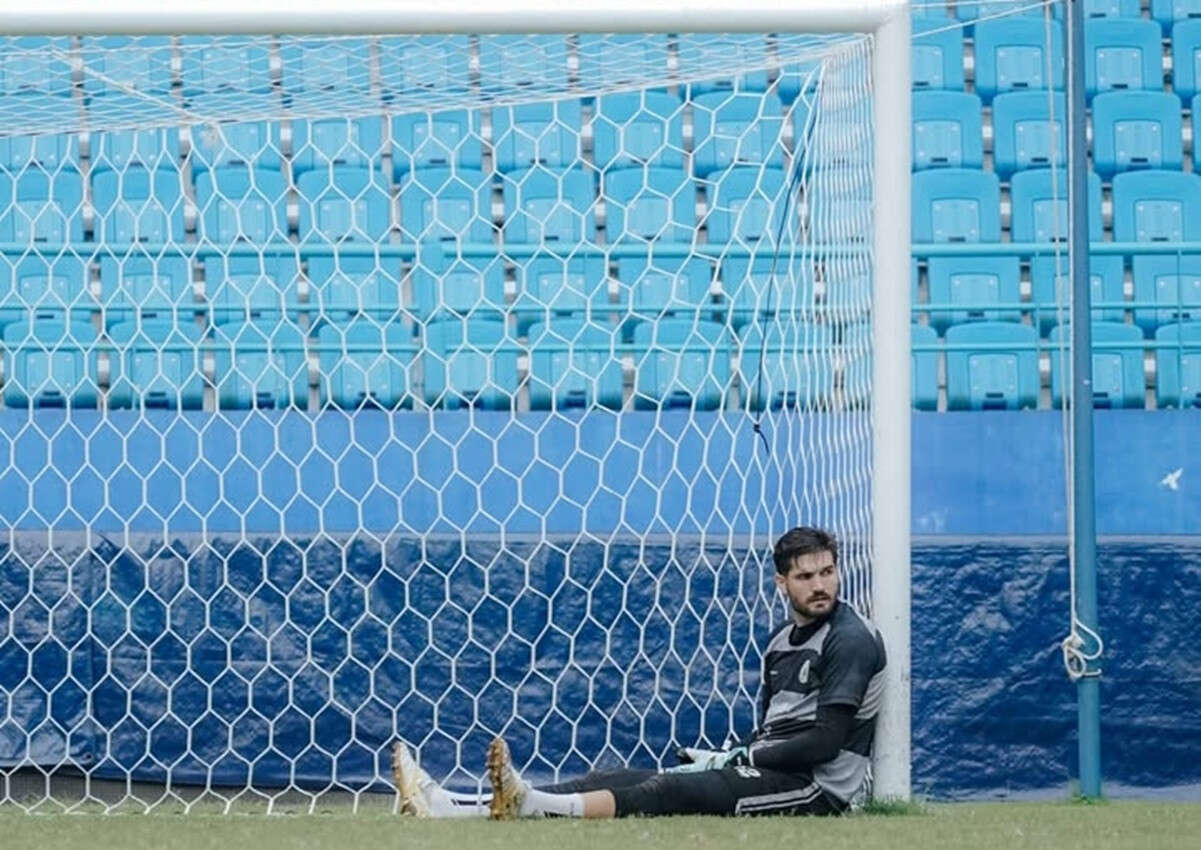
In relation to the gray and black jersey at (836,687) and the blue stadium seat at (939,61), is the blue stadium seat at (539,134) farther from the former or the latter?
the gray and black jersey at (836,687)

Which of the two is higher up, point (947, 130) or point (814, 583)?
point (947, 130)

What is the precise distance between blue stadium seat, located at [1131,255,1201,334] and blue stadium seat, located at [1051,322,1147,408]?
293mm

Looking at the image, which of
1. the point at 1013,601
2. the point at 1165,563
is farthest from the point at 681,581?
the point at 1165,563

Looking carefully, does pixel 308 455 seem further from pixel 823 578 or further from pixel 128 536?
pixel 823 578

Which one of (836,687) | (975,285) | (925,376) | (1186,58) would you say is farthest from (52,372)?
(1186,58)

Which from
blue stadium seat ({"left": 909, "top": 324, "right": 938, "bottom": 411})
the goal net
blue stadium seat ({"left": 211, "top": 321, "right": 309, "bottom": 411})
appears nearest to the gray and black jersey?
the goal net

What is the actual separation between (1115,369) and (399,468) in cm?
268

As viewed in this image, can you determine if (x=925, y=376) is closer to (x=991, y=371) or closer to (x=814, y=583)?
(x=991, y=371)

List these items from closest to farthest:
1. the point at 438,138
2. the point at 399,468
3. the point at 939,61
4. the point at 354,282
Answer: the point at 399,468, the point at 354,282, the point at 438,138, the point at 939,61

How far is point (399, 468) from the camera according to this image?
5.94 m

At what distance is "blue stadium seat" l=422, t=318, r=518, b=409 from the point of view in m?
6.38

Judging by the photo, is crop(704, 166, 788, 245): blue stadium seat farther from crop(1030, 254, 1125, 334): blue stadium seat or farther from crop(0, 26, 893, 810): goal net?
crop(1030, 254, 1125, 334): blue stadium seat

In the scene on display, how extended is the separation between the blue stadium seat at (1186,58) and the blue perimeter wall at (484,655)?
3262mm

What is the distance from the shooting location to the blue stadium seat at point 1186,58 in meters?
8.33
